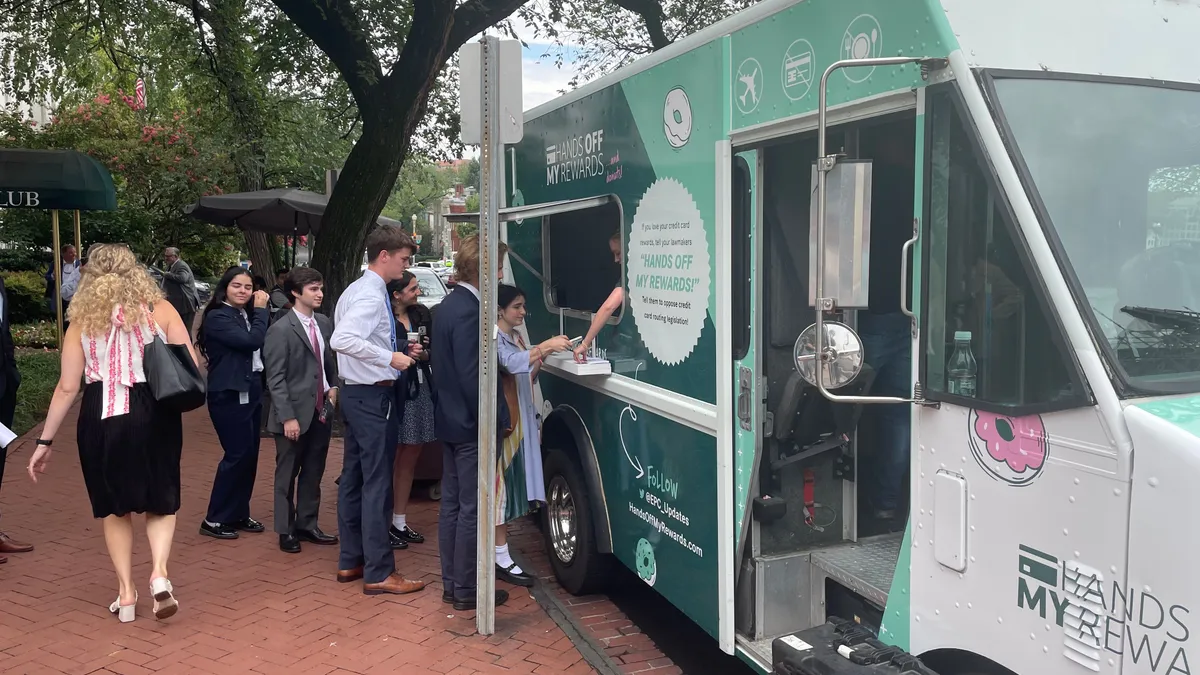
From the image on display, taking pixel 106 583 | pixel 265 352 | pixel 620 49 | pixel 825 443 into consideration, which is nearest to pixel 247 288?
pixel 265 352

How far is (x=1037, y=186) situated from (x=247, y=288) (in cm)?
510

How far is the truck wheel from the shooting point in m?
5.11

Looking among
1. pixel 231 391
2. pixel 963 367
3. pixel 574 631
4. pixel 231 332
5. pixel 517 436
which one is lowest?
pixel 574 631

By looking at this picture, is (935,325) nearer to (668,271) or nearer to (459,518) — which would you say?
(668,271)

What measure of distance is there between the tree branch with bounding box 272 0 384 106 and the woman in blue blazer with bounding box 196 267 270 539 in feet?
14.3

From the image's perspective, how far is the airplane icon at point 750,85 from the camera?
11.3 feet

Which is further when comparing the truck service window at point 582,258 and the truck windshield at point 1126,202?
the truck service window at point 582,258

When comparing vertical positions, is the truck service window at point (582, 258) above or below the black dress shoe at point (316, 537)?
above

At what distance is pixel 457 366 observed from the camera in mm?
4801

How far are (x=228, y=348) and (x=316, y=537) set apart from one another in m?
1.35

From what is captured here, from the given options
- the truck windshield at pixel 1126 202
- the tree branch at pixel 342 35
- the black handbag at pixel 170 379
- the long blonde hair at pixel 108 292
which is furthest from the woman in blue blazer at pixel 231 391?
the truck windshield at pixel 1126 202

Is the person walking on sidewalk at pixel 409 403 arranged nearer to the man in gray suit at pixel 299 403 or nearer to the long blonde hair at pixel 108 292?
the man in gray suit at pixel 299 403

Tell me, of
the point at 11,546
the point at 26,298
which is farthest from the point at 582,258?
the point at 26,298

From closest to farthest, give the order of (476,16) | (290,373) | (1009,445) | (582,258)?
(1009,445)
(582,258)
(290,373)
(476,16)
